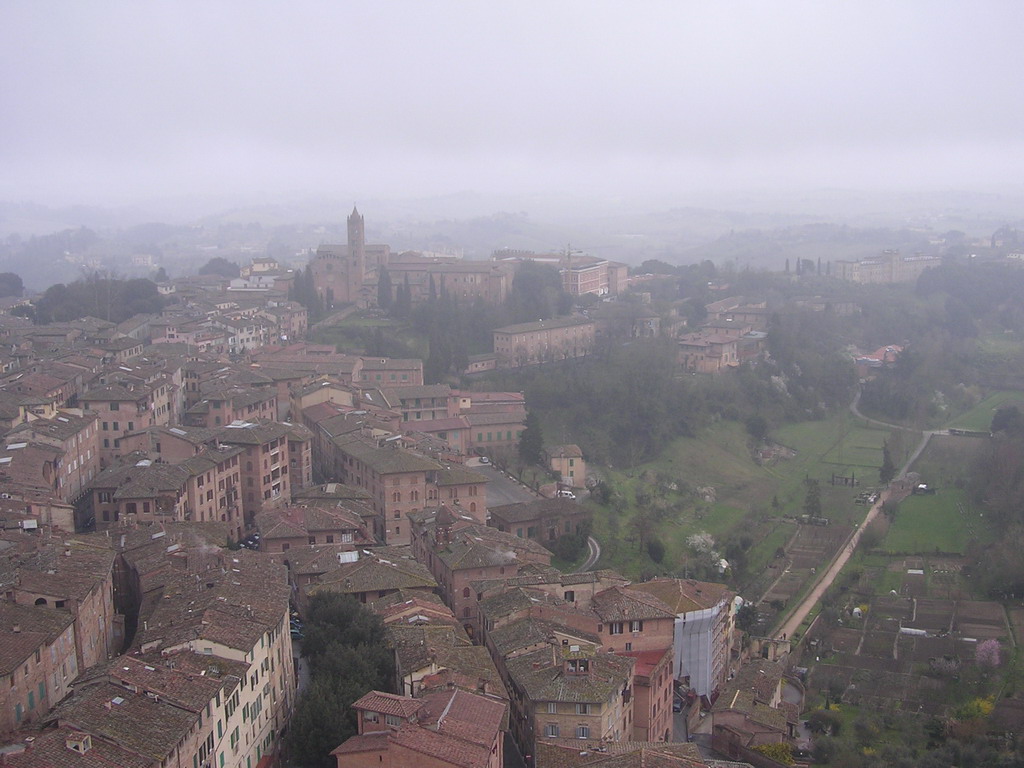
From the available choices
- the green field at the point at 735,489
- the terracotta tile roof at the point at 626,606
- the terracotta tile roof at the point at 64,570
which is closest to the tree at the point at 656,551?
the green field at the point at 735,489

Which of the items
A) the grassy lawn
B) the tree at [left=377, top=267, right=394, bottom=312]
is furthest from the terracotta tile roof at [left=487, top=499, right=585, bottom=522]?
the grassy lawn

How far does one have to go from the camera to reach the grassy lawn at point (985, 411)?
109 ft

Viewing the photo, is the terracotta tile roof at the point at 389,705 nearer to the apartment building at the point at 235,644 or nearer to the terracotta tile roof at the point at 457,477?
the apartment building at the point at 235,644

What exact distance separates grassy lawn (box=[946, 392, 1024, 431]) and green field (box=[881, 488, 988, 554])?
6.58 metres

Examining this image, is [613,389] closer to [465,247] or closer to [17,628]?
[17,628]

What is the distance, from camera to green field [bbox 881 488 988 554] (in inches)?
945

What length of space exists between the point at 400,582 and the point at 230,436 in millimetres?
6272

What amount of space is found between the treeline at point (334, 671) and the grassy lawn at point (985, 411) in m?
25.5

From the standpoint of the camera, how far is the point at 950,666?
58.1ft

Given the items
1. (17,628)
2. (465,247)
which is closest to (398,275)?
(17,628)

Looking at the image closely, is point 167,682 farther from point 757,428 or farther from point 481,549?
point 757,428

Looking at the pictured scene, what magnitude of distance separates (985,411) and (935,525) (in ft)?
36.7

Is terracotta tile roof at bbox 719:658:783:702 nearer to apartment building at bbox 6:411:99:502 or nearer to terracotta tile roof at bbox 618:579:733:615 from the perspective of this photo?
terracotta tile roof at bbox 618:579:733:615

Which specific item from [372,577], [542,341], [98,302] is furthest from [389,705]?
[98,302]
